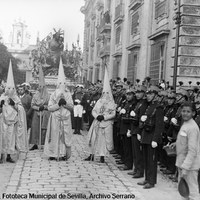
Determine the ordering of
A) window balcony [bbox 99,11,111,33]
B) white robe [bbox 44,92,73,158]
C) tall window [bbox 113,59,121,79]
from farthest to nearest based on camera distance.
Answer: window balcony [bbox 99,11,111,33] → tall window [bbox 113,59,121,79] → white robe [bbox 44,92,73,158]

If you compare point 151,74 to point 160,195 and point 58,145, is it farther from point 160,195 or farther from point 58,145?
point 160,195

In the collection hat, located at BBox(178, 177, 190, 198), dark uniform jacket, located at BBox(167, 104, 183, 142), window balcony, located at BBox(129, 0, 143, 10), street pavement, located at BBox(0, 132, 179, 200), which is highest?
window balcony, located at BBox(129, 0, 143, 10)

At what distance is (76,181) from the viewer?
23.0ft

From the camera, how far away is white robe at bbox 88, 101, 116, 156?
30.1ft

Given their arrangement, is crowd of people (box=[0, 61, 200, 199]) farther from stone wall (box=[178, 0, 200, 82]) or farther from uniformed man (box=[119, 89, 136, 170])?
stone wall (box=[178, 0, 200, 82])

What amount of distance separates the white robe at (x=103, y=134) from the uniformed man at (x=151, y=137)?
1.96 meters

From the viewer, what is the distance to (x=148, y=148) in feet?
23.5

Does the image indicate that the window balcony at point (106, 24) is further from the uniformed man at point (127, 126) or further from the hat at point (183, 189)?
the hat at point (183, 189)

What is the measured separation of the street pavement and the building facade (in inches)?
247

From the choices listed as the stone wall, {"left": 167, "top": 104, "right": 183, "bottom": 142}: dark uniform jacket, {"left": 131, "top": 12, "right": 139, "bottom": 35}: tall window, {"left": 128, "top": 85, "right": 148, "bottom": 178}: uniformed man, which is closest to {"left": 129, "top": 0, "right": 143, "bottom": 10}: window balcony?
{"left": 131, "top": 12, "right": 139, "bottom": 35}: tall window

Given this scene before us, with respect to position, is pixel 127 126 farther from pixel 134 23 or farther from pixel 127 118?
pixel 134 23

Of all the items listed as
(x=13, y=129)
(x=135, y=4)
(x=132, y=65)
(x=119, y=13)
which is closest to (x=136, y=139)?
(x=13, y=129)

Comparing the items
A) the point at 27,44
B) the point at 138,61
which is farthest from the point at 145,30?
the point at 27,44

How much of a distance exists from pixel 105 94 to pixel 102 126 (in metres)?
0.81
